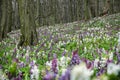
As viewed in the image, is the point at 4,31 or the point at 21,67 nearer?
the point at 21,67

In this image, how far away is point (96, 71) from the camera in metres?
3.46

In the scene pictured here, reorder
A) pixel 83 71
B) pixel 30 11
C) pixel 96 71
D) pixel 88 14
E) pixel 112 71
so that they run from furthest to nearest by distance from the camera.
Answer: pixel 88 14 → pixel 30 11 → pixel 96 71 → pixel 112 71 → pixel 83 71

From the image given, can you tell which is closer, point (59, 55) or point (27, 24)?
point (59, 55)

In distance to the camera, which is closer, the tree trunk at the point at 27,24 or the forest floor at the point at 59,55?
the forest floor at the point at 59,55

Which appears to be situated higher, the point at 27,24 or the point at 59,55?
the point at 27,24

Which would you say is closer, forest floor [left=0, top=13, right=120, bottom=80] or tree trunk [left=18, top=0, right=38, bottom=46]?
forest floor [left=0, top=13, right=120, bottom=80]

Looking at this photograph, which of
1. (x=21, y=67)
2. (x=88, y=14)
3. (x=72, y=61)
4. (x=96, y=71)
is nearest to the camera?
(x=96, y=71)

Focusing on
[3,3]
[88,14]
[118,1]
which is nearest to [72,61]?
[3,3]

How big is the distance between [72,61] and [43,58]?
2744mm

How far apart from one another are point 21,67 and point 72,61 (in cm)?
113

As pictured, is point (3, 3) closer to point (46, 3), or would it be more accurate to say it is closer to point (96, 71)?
point (96, 71)

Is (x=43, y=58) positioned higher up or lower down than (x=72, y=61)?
lower down

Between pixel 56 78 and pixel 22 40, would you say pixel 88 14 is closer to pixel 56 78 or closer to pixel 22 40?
pixel 22 40

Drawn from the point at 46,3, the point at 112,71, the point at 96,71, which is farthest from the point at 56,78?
the point at 46,3
